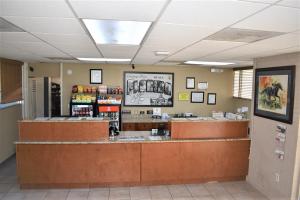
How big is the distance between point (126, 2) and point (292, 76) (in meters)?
2.88

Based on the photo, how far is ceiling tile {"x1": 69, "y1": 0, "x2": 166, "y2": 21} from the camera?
1458 mm

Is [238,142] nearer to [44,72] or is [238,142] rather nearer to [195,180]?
[195,180]

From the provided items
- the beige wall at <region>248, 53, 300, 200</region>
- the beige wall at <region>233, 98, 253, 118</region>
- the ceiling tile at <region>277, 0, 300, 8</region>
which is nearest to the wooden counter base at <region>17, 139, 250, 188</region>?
the beige wall at <region>248, 53, 300, 200</region>

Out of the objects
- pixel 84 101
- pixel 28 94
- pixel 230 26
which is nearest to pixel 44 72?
pixel 28 94

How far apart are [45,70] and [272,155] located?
580 centimetres

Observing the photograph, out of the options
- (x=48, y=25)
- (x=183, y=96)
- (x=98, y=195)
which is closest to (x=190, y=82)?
(x=183, y=96)

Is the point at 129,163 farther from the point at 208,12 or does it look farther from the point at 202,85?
the point at 202,85

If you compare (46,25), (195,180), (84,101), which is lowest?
(195,180)

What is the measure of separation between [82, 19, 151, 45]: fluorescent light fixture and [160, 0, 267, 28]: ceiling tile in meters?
0.32

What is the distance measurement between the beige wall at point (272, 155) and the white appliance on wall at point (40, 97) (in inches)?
226

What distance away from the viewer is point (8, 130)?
5.55 metres

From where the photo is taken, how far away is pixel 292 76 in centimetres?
336

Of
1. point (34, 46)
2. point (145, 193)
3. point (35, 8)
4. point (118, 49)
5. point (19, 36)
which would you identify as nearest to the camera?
point (35, 8)

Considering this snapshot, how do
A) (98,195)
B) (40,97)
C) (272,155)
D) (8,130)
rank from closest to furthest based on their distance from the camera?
(272,155), (98,195), (8,130), (40,97)
